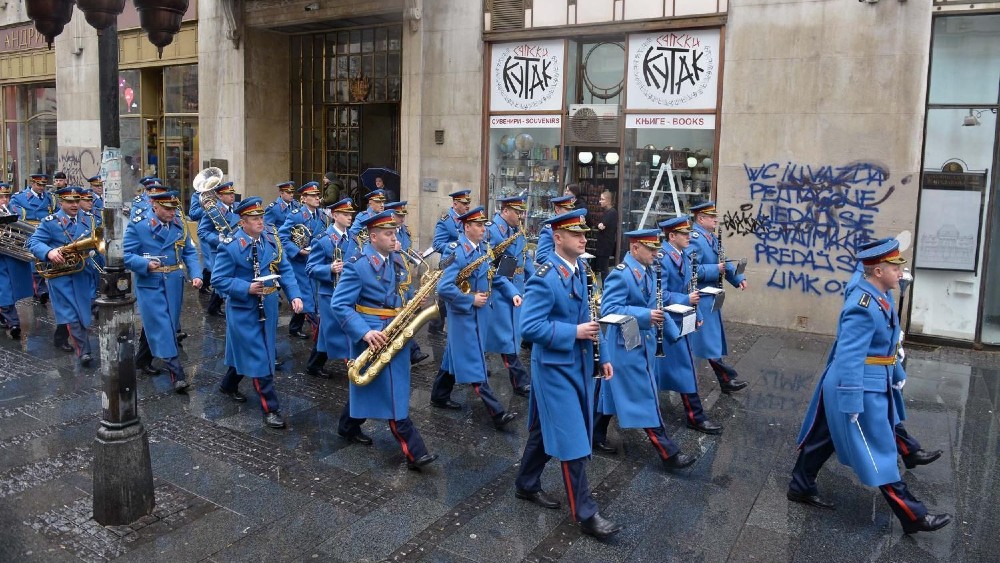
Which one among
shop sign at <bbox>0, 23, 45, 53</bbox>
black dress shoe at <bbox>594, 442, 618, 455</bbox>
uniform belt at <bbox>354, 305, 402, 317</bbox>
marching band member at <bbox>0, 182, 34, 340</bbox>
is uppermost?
shop sign at <bbox>0, 23, 45, 53</bbox>

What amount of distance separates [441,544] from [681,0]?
33.3 ft

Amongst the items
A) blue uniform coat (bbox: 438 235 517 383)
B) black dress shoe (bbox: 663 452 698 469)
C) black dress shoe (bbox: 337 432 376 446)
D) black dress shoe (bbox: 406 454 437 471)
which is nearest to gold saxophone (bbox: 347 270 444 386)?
black dress shoe (bbox: 406 454 437 471)

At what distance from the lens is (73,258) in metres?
10.4

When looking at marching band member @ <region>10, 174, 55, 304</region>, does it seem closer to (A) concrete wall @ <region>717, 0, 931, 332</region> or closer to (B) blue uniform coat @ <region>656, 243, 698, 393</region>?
(B) blue uniform coat @ <region>656, 243, 698, 393</region>

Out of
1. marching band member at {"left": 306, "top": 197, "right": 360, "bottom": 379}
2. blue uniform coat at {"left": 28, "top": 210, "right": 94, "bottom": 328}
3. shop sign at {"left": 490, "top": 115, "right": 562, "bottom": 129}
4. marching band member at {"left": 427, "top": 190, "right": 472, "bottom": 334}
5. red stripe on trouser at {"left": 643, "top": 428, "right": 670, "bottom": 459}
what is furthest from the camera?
shop sign at {"left": 490, "top": 115, "right": 562, "bottom": 129}

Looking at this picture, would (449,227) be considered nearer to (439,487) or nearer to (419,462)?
(419,462)

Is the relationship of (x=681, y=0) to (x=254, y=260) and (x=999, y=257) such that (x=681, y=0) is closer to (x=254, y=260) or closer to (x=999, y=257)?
(x=999, y=257)

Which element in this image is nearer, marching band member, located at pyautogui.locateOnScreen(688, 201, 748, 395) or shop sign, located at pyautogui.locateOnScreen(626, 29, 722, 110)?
marching band member, located at pyautogui.locateOnScreen(688, 201, 748, 395)

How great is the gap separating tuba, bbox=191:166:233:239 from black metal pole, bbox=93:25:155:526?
4.35 m

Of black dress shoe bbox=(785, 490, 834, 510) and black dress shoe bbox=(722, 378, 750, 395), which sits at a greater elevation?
black dress shoe bbox=(722, 378, 750, 395)

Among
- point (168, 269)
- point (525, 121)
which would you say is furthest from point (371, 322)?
point (525, 121)

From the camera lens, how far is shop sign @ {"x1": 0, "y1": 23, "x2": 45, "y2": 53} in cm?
2527

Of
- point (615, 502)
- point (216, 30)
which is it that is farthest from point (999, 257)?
point (216, 30)

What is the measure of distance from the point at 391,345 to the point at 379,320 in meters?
0.34
